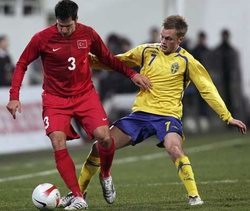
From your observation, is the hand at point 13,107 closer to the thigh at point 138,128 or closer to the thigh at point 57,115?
the thigh at point 57,115

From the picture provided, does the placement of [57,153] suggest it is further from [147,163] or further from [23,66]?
[147,163]

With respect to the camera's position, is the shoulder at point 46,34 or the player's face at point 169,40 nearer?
the shoulder at point 46,34

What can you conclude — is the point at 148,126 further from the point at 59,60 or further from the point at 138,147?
the point at 138,147

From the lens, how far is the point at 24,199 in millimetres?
11508

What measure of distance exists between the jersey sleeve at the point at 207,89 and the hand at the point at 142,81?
19.4 inches

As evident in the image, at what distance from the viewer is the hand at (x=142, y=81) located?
34.8 ft

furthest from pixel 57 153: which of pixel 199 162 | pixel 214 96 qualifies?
pixel 199 162

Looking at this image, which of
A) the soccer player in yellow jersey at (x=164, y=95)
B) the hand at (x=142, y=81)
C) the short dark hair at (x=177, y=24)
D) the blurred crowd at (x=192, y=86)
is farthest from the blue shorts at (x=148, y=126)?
the blurred crowd at (x=192, y=86)

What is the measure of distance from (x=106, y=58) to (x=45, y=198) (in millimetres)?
1781

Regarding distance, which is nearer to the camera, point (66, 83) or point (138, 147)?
point (66, 83)

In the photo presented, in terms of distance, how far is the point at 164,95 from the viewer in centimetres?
1070

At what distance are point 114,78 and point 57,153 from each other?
13759 millimetres

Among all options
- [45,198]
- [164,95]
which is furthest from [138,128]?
[45,198]

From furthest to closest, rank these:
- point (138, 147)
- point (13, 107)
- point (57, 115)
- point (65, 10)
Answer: point (138, 147) < point (57, 115) < point (13, 107) < point (65, 10)
